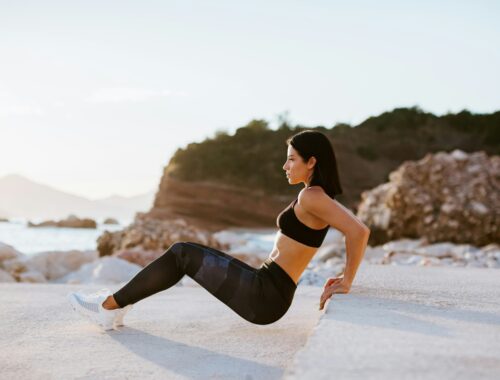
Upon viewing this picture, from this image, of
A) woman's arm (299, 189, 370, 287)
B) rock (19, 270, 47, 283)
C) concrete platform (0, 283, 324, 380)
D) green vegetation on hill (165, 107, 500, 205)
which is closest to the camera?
concrete platform (0, 283, 324, 380)

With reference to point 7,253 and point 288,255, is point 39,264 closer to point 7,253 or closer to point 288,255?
point 7,253

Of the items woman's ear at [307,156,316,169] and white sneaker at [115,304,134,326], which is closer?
woman's ear at [307,156,316,169]

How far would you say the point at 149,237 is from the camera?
34.6ft

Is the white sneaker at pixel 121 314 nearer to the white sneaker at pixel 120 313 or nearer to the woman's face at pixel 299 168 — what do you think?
the white sneaker at pixel 120 313

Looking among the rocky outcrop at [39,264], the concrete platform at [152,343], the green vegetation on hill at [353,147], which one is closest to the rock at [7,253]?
the rocky outcrop at [39,264]

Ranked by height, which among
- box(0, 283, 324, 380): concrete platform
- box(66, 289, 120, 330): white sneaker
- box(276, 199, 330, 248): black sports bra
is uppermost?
box(276, 199, 330, 248): black sports bra

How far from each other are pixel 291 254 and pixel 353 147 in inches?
1359

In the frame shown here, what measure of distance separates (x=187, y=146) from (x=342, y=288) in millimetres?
31852

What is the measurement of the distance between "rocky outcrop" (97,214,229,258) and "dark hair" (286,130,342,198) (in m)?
7.28

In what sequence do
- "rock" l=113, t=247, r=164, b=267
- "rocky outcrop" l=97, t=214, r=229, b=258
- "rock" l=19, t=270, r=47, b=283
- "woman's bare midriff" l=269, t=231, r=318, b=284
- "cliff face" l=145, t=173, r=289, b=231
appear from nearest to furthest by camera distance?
"woman's bare midriff" l=269, t=231, r=318, b=284 < "rock" l=19, t=270, r=47, b=283 < "rock" l=113, t=247, r=164, b=267 < "rocky outcrop" l=97, t=214, r=229, b=258 < "cliff face" l=145, t=173, r=289, b=231

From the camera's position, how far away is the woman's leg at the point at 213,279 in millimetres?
2615

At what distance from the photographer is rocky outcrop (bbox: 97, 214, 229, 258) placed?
1038 centimetres

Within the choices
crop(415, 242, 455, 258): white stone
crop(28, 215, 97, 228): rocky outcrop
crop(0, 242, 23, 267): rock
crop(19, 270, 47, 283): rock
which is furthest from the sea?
crop(28, 215, 97, 228): rocky outcrop

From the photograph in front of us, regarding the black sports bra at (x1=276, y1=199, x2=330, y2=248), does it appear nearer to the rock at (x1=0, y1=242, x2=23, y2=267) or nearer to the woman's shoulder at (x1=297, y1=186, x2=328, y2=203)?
the woman's shoulder at (x1=297, y1=186, x2=328, y2=203)
